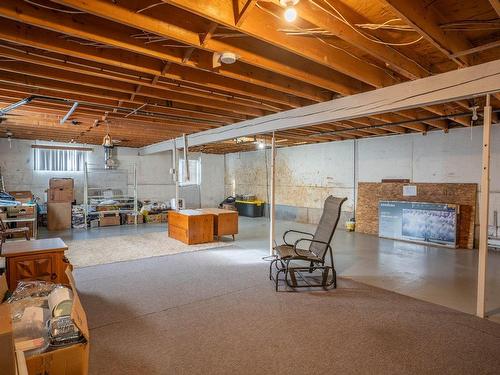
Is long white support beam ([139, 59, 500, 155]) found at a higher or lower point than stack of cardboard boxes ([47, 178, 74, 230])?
higher

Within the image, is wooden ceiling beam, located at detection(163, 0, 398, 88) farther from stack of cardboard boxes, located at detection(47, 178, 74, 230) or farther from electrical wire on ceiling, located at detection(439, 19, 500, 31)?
stack of cardboard boxes, located at detection(47, 178, 74, 230)

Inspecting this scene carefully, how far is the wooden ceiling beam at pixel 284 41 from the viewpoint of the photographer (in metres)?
1.86

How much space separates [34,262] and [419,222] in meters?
6.65

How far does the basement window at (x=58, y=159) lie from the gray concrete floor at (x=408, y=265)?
7.72 ft

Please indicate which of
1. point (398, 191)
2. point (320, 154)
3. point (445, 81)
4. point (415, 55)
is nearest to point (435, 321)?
point (445, 81)

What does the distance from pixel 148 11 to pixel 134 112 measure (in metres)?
2.92

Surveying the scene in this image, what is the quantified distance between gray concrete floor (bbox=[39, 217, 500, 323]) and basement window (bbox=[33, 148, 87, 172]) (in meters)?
2.35

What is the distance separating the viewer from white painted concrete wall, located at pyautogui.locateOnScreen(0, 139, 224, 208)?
8305 mm

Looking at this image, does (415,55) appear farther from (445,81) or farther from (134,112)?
(134,112)

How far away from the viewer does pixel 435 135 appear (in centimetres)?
625

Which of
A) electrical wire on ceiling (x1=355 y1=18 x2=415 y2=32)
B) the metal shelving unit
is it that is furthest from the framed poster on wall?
the metal shelving unit

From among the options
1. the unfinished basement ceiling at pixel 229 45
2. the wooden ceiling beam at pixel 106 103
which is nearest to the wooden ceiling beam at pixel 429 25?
the unfinished basement ceiling at pixel 229 45

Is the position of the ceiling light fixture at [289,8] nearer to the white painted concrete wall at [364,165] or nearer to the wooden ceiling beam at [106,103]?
the wooden ceiling beam at [106,103]

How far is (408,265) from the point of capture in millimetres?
4562
